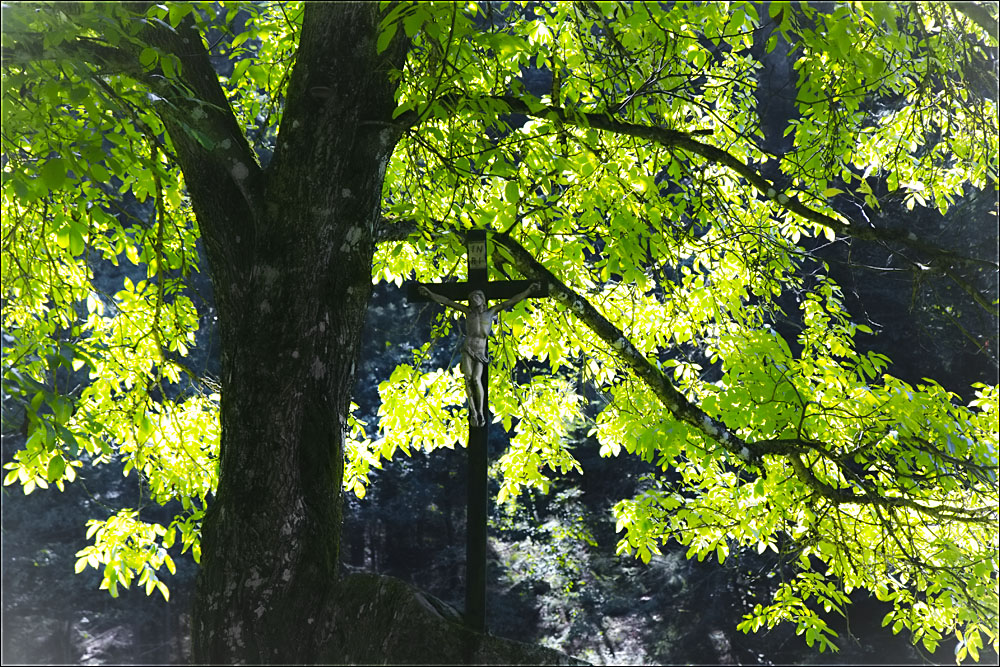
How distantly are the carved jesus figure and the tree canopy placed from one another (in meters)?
0.45

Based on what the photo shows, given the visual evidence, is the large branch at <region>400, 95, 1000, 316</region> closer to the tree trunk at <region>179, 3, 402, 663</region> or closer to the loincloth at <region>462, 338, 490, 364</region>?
the tree trunk at <region>179, 3, 402, 663</region>

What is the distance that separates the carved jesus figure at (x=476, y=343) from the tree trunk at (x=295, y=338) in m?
0.50

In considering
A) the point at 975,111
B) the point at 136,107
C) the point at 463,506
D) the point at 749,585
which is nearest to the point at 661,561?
the point at 749,585

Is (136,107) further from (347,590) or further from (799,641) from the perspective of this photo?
(799,641)

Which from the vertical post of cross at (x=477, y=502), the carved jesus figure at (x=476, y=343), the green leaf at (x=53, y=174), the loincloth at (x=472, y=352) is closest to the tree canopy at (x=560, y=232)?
the green leaf at (x=53, y=174)

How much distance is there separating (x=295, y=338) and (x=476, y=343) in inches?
32.7

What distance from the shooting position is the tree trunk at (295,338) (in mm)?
3006

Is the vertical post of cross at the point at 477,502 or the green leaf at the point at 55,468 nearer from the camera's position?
the green leaf at the point at 55,468

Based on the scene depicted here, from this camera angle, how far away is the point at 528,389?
5.77 m

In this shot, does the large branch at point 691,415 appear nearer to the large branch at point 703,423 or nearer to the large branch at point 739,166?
the large branch at point 703,423

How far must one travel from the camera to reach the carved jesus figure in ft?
11.7

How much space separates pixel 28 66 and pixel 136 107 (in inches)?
27.1

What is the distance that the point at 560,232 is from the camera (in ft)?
15.0

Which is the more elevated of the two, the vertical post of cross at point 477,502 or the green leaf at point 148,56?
the green leaf at point 148,56
